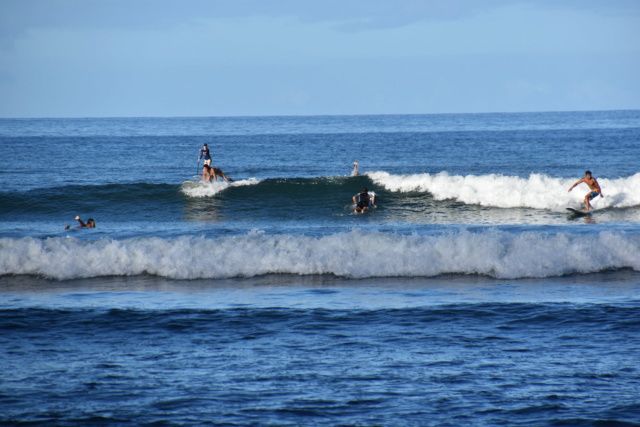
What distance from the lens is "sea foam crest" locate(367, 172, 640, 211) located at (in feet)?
82.5

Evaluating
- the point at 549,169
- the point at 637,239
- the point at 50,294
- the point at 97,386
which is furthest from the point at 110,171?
the point at 97,386

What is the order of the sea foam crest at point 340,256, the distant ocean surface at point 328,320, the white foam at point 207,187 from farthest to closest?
the white foam at point 207,187 < the sea foam crest at point 340,256 < the distant ocean surface at point 328,320

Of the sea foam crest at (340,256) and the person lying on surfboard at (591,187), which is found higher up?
the person lying on surfboard at (591,187)

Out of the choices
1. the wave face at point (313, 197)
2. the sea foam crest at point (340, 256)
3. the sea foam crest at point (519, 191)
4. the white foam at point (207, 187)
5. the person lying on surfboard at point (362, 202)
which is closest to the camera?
the sea foam crest at point (340, 256)

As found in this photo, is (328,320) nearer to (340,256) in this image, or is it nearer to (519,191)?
(340,256)

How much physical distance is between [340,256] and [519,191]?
14.1 meters

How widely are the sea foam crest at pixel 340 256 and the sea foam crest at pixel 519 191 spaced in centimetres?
1015

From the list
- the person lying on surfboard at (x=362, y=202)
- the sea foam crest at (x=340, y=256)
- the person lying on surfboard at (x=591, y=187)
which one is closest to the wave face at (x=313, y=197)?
the person lying on surfboard at (x=362, y=202)

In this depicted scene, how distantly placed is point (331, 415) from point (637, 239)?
35.2 ft

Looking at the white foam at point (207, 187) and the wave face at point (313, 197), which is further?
the white foam at point (207, 187)

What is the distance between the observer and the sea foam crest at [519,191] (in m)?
25.1

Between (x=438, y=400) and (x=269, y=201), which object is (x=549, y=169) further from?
(x=438, y=400)

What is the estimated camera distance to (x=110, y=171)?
41031mm

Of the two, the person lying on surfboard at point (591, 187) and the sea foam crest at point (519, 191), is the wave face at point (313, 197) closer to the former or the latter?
the sea foam crest at point (519, 191)
